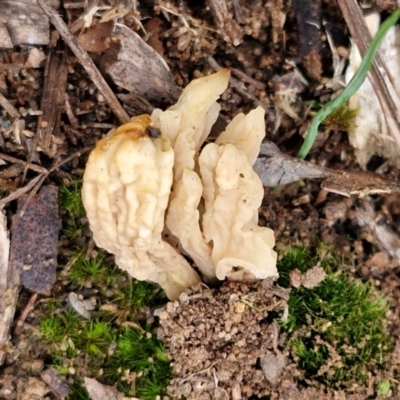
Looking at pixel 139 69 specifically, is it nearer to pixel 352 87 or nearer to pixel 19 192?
pixel 19 192

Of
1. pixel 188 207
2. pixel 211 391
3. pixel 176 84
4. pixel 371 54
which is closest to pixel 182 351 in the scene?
pixel 211 391

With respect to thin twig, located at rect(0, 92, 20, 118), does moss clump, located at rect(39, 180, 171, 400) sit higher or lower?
lower

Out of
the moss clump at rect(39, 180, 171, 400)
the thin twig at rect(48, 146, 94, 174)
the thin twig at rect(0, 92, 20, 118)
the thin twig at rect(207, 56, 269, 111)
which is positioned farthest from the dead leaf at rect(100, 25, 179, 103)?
the moss clump at rect(39, 180, 171, 400)

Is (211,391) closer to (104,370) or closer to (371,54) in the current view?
(104,370)

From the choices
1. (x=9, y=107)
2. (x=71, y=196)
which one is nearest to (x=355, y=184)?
(x=71, y=196)

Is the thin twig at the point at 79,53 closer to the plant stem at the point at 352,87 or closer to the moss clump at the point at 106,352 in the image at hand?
the plant stem at the point at 352,87

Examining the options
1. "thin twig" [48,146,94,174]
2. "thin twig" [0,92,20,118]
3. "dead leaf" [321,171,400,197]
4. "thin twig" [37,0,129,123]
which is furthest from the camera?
"dead leaf" [321,171,400,197]

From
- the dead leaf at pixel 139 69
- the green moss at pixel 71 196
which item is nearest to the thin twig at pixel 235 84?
the dead leaf at pixel 139 69

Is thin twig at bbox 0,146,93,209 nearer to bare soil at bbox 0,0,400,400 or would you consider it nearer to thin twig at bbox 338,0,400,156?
bare soil at bbox 0,0,400,400
